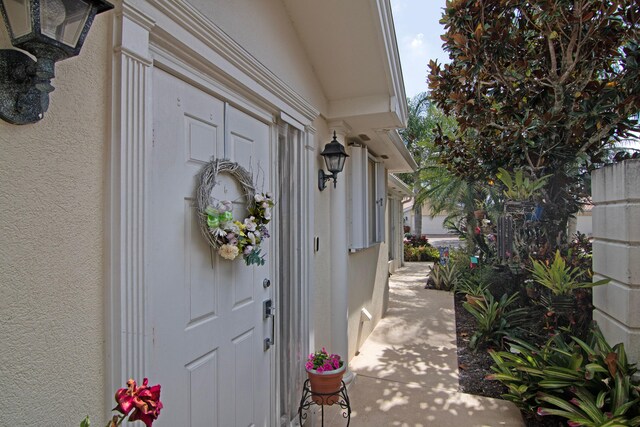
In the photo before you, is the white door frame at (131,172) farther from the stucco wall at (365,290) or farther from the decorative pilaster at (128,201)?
the stucco wall at (365,290)

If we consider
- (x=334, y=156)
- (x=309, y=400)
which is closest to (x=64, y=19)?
(x=334, y=156)

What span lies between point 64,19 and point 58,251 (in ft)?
2.46

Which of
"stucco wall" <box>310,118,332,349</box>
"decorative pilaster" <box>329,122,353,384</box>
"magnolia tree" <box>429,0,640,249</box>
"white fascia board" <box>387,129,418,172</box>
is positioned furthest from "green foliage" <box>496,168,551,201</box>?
"stucco wall" <box>310,118,332,349</box>

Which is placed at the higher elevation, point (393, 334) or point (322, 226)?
point (322, 226)

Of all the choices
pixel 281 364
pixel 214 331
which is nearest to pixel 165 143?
pixel 214 331

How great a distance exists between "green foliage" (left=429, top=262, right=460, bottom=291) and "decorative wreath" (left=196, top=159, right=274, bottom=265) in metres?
8.18

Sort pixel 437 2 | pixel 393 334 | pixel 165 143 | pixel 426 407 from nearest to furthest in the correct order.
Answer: pixel 165 143 < pixel 426 407 < pixel 437 2 < pixel 393 334

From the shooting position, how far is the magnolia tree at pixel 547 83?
369cm

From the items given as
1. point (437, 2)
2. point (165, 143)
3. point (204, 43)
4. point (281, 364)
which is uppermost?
point (437, 2)

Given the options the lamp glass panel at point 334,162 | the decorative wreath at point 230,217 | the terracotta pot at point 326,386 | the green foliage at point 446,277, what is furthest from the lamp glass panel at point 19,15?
the green foliage at point 446,277

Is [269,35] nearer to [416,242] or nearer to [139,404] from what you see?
[139,404]

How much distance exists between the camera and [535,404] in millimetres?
3145

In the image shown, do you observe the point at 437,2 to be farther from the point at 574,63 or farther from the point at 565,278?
the point at 565,278

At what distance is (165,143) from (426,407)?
3479 millimetres
